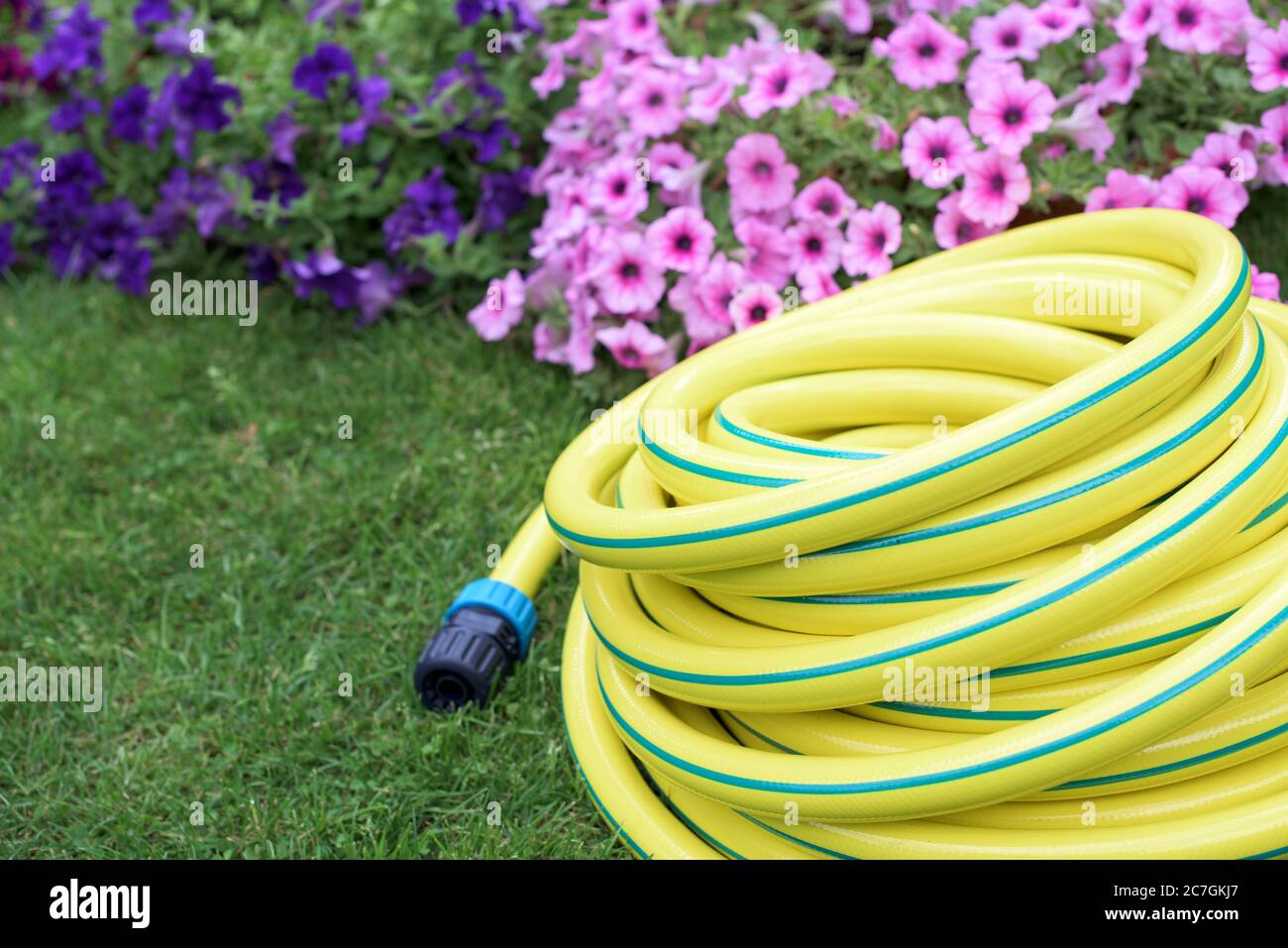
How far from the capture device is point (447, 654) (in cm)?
252

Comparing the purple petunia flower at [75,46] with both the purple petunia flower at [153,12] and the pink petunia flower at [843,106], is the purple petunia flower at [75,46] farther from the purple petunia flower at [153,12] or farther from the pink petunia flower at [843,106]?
the pink petunia flower at [843,106]

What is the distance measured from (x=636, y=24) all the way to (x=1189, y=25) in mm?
1437

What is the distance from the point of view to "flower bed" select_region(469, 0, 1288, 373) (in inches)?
122

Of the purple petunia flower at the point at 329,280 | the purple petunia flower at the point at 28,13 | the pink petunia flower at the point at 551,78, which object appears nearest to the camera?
the pink petunia flower at the point at 551,78

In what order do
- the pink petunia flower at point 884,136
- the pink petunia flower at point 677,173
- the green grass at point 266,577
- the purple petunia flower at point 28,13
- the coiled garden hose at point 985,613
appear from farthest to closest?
the purple petunia flower at point 28,13
the pink petunia flower at point 677,173
the pink petunia flower at point 884,136
the green grass at point 266,577
the coiled garden hose at point 985,613

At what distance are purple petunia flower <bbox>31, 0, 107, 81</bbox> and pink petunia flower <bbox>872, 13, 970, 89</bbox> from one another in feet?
8.89

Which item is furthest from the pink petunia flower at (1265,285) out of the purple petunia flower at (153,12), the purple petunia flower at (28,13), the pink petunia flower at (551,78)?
the purple petunia flower at (28,13)

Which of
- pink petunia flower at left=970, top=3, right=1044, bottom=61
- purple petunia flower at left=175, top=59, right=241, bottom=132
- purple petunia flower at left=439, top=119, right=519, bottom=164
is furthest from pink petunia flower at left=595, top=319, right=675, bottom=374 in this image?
purple petunia flower at left=175, top=59, right=241, bottom=132

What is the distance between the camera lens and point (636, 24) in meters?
3.62

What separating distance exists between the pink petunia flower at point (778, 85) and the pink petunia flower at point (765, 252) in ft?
0.92

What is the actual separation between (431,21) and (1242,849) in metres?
3.21

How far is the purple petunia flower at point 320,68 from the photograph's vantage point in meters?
3.74
